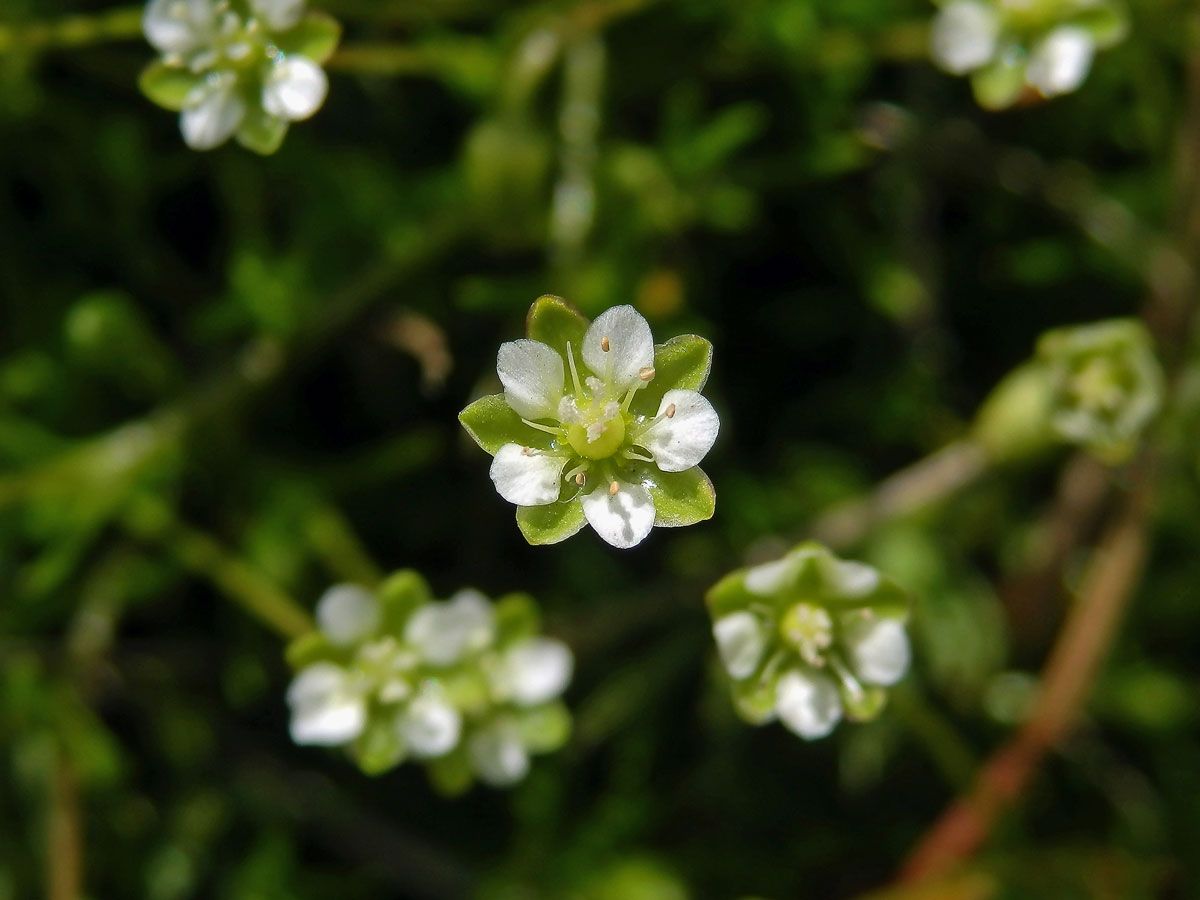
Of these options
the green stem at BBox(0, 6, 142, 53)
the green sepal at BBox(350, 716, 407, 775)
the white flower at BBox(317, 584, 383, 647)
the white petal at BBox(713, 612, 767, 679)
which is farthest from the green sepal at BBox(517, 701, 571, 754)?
the green stem at BBox(0, 6, 142, 53)

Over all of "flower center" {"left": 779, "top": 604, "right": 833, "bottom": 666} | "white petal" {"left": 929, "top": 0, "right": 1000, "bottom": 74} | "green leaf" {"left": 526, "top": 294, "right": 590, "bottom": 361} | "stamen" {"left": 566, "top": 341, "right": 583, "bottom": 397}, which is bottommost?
"flower center" {"left": 779, "top": 604, "right": 833, "bottom": 666}

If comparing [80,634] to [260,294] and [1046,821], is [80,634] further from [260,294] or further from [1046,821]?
[1046,821]

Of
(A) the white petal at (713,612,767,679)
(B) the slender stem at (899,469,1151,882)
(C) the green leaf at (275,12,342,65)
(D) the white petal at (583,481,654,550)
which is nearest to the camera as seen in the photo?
(D) the white petal at (583,481,654,550)

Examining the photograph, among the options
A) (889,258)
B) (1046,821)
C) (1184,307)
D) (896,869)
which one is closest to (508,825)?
(896,869)

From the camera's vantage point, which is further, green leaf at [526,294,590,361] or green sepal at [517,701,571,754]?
green sepal at [517,701,571,754]

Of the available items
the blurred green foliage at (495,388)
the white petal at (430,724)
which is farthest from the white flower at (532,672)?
the blurred green foliage at (495,388)

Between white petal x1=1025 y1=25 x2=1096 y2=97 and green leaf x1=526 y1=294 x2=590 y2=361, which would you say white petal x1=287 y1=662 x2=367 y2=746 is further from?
white petal x1=1025 y1=25 x2=1096 y2=97

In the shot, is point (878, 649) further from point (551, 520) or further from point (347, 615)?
point (347, 615)
